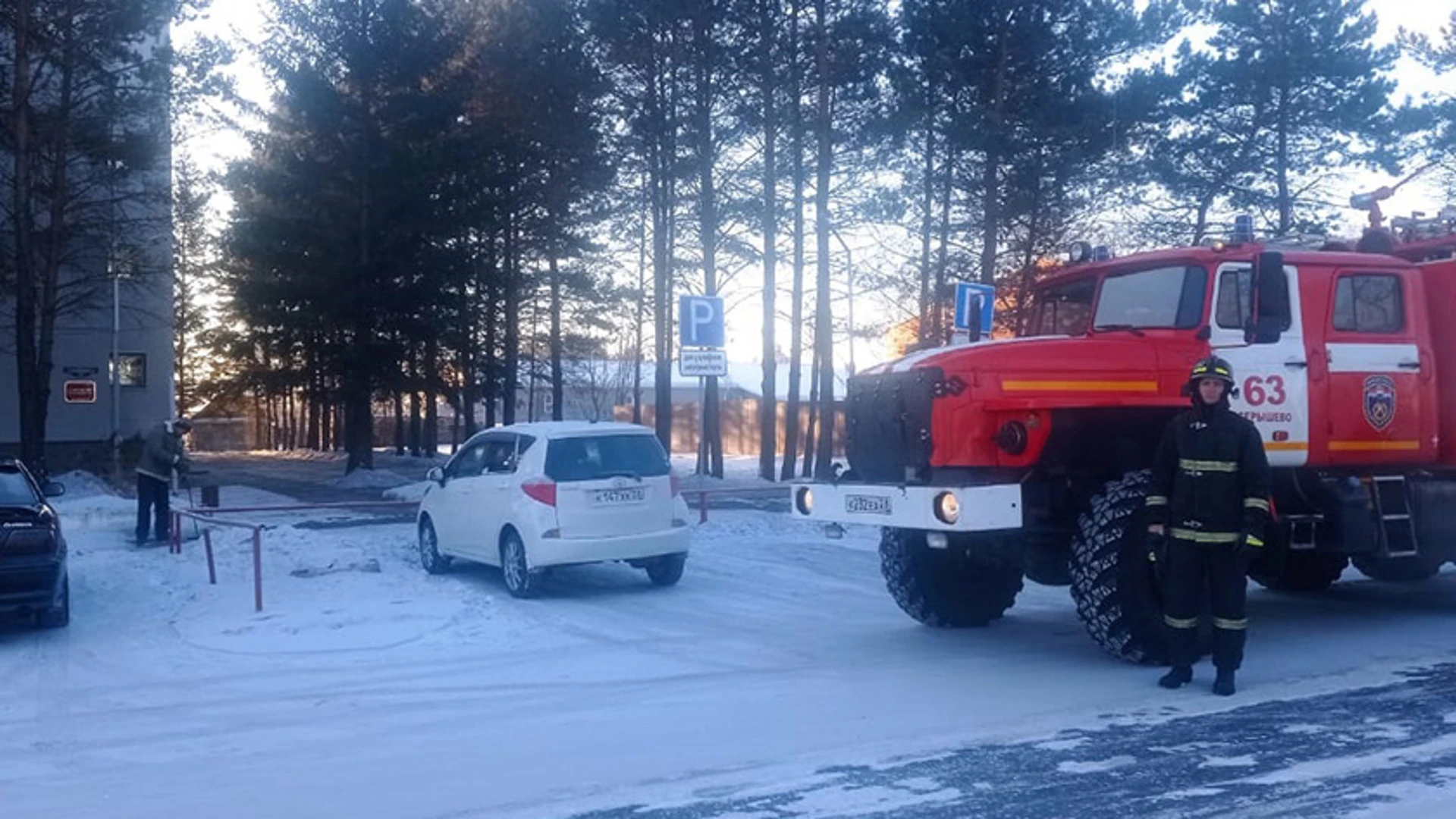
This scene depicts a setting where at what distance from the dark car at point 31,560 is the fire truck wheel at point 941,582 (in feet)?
22.2

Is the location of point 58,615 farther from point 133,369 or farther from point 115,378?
point 133,369

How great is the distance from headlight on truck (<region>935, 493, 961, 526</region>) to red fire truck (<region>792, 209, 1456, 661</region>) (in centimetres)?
1

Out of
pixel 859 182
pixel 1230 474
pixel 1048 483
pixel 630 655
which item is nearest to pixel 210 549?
pixel 630 655

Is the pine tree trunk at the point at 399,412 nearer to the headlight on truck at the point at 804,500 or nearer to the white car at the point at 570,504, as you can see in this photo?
the white car at the point at 570,504

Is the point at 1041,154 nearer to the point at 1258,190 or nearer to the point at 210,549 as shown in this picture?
the point at 1258,190

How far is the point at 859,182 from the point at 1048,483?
20994 millimetres

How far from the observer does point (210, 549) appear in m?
15.2

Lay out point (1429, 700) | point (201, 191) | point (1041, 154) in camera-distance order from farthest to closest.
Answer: point (201, 191) → point (1041, 154) → point (1429, 700)

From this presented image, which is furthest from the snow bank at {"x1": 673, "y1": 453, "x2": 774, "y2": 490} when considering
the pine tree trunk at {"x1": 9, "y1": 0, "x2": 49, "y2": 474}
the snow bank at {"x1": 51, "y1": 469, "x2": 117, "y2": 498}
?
the pine tree trunk at {"x1": 9, "y1": 0, "x2": 49, "y2": 474}

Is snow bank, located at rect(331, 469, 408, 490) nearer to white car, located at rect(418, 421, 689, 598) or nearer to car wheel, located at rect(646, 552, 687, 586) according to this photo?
white car, located at rect(418, 421, 689, 598)

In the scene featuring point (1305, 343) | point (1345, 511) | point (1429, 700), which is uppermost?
point (1305, 343)

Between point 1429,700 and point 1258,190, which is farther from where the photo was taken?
point 1258,190

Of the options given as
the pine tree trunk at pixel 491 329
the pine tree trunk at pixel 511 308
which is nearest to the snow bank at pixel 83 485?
the pine tree trunk at pixel 491 329

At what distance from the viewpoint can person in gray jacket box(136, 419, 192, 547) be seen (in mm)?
18562
